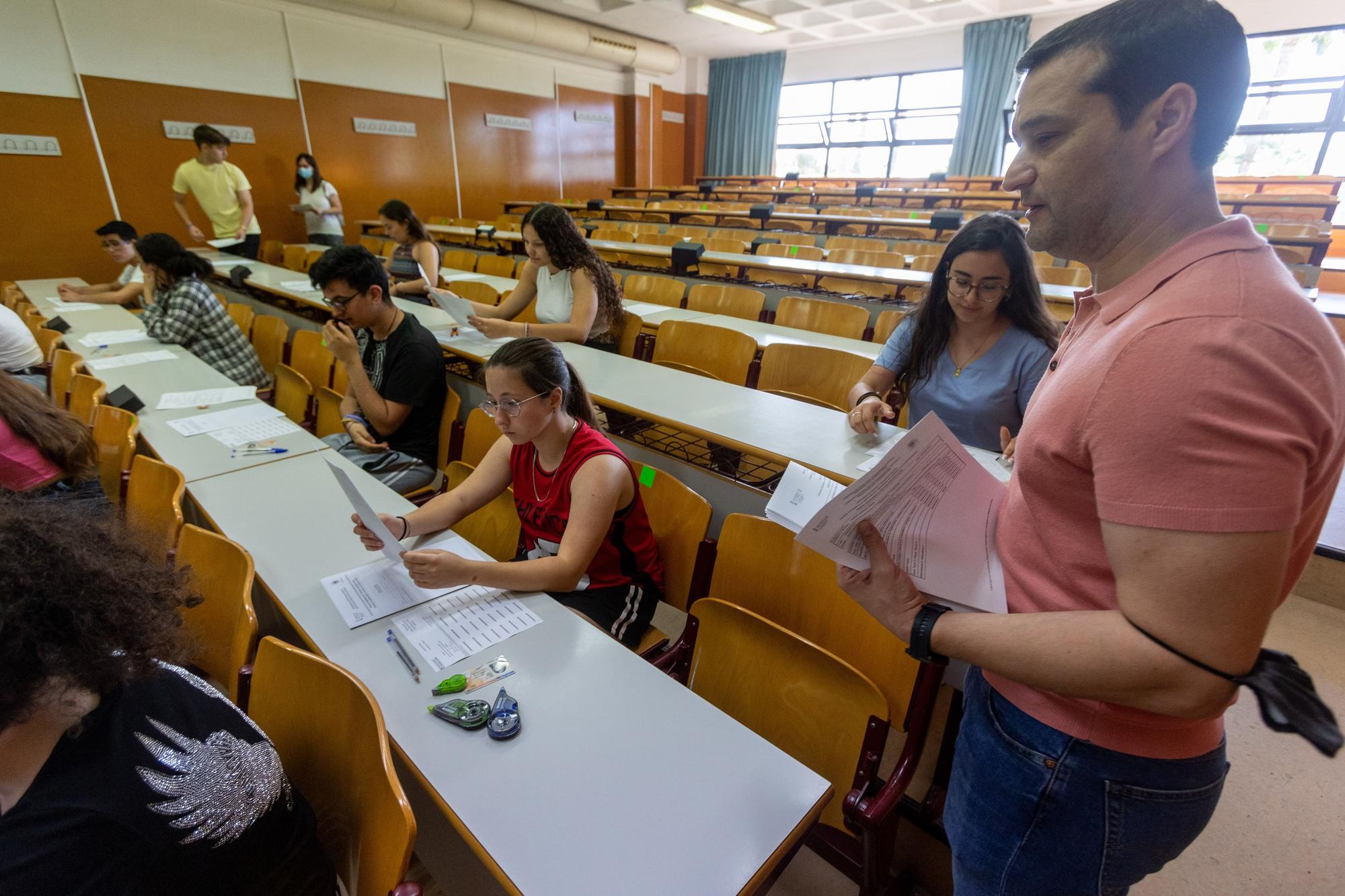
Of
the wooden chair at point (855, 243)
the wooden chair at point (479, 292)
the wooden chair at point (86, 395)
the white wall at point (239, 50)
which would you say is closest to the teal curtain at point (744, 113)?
the white wall at point (239, 50)

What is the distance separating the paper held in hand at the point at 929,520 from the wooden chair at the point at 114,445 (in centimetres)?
235

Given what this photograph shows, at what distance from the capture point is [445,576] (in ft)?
4.11

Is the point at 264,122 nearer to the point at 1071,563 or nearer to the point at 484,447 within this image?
the point at 484,447

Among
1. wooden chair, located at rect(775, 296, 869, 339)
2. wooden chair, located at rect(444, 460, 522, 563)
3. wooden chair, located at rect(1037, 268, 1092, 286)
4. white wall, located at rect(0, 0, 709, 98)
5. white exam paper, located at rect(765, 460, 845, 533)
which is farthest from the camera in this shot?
white wall, located at rect(0, 0, 709, 98)

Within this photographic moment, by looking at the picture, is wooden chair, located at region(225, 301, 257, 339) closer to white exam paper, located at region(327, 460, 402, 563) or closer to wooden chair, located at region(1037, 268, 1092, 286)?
white exam paper, located at region(327, 460, 402, 563)

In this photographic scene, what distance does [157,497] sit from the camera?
5.57 ft

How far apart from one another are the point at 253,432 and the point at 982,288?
2.41 metres

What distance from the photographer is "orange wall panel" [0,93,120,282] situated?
5496 mm

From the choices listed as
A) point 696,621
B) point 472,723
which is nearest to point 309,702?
point 472,723

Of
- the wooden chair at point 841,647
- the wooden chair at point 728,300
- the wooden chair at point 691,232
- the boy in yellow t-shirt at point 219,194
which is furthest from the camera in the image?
the wooden chair at point 691,232

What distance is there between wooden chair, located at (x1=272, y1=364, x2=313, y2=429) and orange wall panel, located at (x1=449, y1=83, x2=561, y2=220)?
719 centimetres

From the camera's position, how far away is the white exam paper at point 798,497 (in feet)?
2.93

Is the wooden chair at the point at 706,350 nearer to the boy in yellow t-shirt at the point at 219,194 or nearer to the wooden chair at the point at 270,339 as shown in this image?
the wooden chair at the point at 270,339

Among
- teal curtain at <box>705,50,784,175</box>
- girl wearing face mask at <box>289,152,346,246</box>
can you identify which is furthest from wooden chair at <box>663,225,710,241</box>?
teal curtain at <box>705,50,784,175</box>
